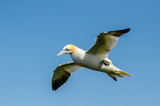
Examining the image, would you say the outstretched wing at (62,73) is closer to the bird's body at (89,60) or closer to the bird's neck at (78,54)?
the bird's neck at (78,54)

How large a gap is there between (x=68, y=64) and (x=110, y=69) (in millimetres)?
3500

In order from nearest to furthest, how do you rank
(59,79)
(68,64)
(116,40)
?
1. (116,40)
2. (68,64)
3. (59,79)

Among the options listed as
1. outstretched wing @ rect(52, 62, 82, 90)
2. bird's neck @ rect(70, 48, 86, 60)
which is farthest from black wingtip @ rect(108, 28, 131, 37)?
outstretched wing @ rect(52, 62, 82, 90)

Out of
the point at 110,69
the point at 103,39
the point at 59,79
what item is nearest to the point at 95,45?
the point at 103,39

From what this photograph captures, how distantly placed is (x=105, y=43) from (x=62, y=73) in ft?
16.8

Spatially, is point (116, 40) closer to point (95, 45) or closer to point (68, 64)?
point (95, 45)

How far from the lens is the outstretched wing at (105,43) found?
13.4 m

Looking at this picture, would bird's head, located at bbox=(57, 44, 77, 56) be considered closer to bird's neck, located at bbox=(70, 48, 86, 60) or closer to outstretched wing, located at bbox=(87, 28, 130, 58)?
bird's neck, located at bbox=(70, 48, 86, 60)

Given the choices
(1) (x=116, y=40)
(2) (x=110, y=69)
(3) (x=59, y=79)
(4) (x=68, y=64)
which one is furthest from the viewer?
(3) (x=59, y=79)

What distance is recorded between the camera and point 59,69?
59.2ft

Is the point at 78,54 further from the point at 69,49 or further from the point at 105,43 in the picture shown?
the point at 105,43

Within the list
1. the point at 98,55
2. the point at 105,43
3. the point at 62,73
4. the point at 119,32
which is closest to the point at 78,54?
the point at 98,55

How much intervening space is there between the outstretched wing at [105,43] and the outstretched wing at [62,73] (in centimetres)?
362

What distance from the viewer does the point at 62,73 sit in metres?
18.3
